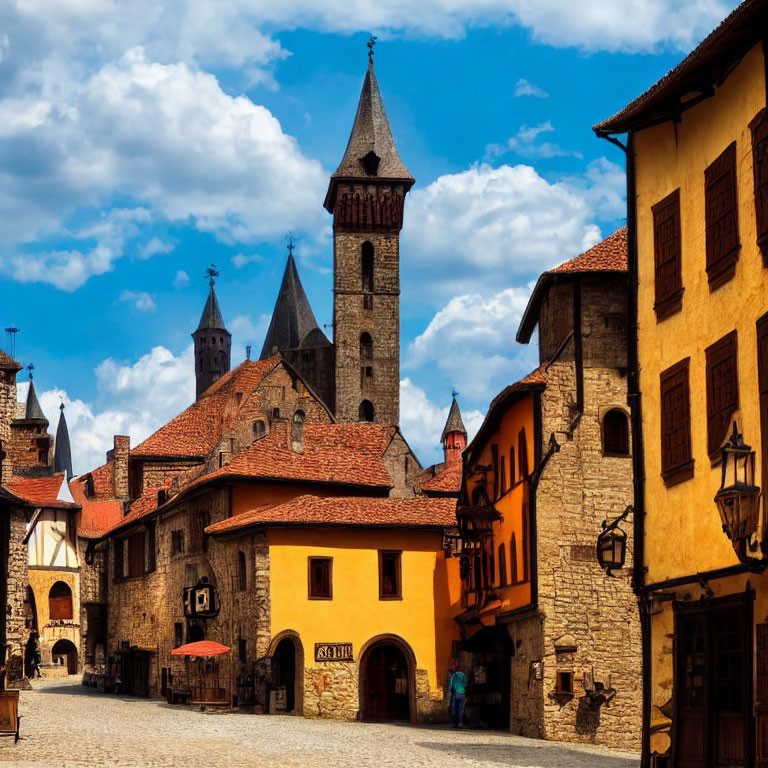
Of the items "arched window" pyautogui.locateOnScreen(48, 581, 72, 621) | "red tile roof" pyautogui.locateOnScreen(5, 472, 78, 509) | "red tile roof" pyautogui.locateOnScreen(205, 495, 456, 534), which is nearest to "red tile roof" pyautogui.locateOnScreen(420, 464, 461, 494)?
"red tile roof" pyautogui.locateOnScreen(205, 495, 456, 534)

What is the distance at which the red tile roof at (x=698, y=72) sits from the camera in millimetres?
17531

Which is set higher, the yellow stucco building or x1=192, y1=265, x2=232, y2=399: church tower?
x1=192, y1=265, x2=232, y2=399: church tower

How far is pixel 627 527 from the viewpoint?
104 feet

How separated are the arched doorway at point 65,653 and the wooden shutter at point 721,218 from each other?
206 ft

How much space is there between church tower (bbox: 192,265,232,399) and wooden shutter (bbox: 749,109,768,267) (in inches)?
4786

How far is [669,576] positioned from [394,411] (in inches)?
2911

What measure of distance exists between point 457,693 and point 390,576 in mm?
6348

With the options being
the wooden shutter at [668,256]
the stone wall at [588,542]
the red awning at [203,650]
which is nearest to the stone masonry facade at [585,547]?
the stone wall at [588,542]

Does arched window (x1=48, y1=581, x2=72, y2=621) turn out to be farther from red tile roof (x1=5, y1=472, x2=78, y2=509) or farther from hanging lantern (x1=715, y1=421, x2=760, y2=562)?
hanging lantern (x1=715, y1=421, x2=760, y2=562)

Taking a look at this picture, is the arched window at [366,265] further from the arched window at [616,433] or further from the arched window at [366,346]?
the arched window at [616,433]

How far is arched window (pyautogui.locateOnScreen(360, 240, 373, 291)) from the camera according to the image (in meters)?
96.6

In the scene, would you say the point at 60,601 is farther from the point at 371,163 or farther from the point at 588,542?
the point at 588,542

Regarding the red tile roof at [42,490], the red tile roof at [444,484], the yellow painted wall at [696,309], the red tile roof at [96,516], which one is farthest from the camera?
the red tile roof at [96,516]

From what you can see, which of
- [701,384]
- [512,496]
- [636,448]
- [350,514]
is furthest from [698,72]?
[350,514]
